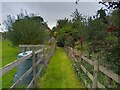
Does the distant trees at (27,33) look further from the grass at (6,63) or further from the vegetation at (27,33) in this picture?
the grass at (6,63)

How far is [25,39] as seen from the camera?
2159 centimetres

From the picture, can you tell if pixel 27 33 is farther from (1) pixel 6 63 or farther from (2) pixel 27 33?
(1) pixel 6 63

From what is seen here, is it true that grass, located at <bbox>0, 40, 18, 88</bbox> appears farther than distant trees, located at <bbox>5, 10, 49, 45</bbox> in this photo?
No

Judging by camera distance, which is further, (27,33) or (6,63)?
(27,33)

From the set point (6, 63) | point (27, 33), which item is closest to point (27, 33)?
point (27, 33)

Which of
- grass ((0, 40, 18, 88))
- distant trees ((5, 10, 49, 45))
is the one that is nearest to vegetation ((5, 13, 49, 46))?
distant trees ((5, 10, 49, 45))

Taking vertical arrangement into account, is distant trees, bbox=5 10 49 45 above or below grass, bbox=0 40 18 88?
above

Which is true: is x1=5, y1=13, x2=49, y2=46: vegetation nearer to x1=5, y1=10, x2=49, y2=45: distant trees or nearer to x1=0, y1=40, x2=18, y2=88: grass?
x1=5, y1=10, x2=49, y2=45: distant trees

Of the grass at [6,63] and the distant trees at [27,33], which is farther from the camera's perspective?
the distant trees at [27,33]

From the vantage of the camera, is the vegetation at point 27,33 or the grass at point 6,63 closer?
the grass at point 6,63

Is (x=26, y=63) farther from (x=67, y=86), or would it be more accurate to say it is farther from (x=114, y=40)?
(x=114, y=40)

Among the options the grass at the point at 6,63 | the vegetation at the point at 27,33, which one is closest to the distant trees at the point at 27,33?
the vegetation at the point at 27,33

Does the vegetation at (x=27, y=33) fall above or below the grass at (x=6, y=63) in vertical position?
above

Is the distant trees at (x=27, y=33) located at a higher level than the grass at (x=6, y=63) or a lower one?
higher
